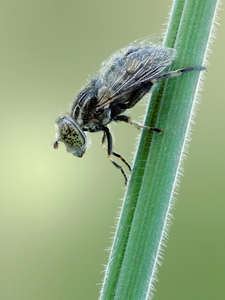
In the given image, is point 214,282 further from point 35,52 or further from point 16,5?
point 16,5

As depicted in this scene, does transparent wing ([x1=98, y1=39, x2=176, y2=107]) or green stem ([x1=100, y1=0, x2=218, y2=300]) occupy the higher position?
transparent wing ([x1=98, y1=39, x2=176, y2=107])

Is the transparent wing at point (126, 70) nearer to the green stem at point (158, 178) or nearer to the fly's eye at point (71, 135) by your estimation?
the fly's eye at point (71, 135)

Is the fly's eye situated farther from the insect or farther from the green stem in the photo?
the green stem

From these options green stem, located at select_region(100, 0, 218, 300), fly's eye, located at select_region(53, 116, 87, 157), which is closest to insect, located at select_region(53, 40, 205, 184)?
fly's eye, located at select_region(53, 116, 87, 157)

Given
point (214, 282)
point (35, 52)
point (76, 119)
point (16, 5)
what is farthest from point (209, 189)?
point (76, 119)

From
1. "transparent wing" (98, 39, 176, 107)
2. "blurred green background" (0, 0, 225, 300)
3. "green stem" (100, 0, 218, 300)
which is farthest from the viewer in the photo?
"blurred green background" (0, 0, 225, 300)

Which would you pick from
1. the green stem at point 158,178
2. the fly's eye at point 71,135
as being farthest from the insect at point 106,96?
the green stem at point 158,178

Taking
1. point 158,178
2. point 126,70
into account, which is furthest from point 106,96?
point 158,178
